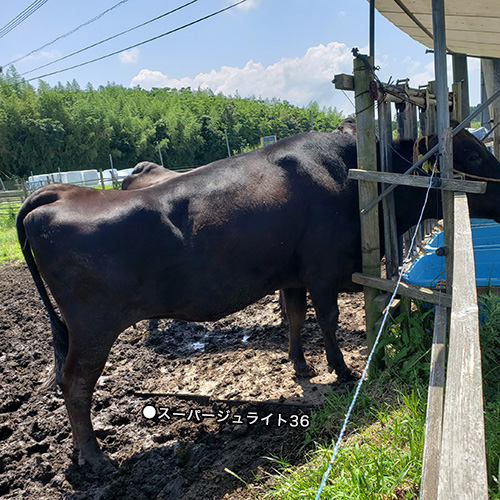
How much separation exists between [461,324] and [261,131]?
84.4 meters

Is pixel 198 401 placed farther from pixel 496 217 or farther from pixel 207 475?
pixel 496 217

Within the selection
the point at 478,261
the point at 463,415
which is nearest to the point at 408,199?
the point at 478,261

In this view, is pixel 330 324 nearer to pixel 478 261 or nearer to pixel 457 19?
pixel 478 261

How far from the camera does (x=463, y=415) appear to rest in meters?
1.02

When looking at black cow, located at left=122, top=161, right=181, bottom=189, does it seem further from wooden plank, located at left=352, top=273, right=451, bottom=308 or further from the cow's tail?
wooden plank, located at left=352, top=273, right=451, bottom=308

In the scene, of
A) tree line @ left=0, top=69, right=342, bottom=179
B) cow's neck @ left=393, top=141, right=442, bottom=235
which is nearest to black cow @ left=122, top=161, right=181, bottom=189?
cow's neck @ left=393, top=141, right=442, bottom=235

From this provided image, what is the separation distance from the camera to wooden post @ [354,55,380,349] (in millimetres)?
3473

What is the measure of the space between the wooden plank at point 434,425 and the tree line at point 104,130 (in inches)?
1959

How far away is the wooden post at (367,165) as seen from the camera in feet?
11.4

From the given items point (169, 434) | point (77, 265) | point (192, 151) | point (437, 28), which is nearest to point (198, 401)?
point (169, 434)

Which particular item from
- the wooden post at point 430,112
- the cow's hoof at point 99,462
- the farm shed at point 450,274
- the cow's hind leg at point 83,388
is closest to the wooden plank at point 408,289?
the farm shed at point 450,274

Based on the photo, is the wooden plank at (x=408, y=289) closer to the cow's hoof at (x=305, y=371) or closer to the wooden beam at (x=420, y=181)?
the wooden beam at (x=420, y=181)

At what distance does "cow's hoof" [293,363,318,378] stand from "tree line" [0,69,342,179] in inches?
1894

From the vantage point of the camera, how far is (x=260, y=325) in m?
5.62
